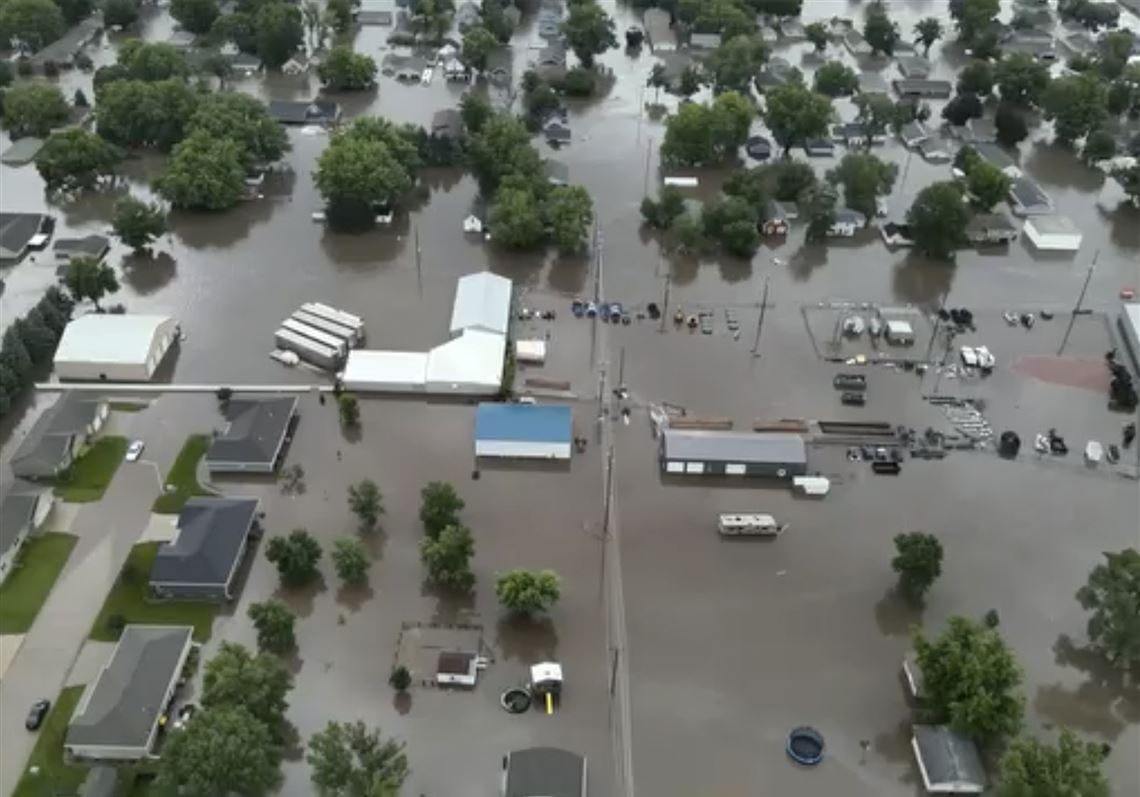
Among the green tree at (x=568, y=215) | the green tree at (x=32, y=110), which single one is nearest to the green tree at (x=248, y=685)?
the green tree at (x=568, y=215)

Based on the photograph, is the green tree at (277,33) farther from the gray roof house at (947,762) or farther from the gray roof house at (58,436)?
the gray roof house at (947,762)

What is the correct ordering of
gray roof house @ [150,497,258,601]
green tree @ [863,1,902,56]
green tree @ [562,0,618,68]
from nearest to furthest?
gray roof house @ [150,497,258,601], green tree @ [562,0,618,68], green tree @ [863,1,902,56]

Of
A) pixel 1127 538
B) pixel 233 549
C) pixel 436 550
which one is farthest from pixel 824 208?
pixel 233 549

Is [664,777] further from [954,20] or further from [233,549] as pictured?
[954,20]

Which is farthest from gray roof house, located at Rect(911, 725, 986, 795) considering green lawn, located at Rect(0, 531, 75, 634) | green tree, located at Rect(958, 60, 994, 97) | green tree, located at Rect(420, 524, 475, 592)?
green tree, located at Rect(958, 60, 994, 97)

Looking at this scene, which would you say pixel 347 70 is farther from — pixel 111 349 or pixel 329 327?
pixel 111 349

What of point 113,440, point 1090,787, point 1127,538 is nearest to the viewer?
point 1090,787

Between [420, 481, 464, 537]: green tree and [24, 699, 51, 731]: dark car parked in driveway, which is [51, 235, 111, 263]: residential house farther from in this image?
[24, 699, 51, 731]: dark car parked in driveway
